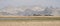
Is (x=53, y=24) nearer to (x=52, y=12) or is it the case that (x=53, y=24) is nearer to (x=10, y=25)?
(x=52, y=12)

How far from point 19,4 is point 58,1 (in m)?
0.37

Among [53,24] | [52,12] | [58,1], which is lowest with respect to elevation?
[53,24]

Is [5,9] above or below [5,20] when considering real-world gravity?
above

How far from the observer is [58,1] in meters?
1.25

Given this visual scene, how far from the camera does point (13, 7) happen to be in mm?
1248

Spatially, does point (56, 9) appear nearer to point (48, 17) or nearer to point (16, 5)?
point (48, 17)

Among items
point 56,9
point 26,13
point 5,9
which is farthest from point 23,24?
point 56,9

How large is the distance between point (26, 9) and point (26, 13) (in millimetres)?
39

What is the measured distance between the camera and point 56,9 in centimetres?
125

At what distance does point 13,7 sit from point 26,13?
0.45 feet

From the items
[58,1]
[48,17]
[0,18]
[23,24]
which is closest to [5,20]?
[0,18]

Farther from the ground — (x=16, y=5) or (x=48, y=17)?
(x=16, y=5)

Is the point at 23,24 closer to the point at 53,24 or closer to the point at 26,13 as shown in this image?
the point at 26,13

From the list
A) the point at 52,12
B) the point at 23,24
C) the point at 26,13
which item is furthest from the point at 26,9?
the point at 52,12
